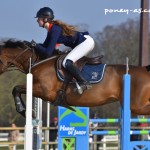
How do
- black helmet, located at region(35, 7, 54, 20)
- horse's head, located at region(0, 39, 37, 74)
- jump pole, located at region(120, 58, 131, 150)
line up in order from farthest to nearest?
horse's head, located at region(0, 39, 37, 74), black helmet, located at region(35, 7, 54, 20), jump pole, located at region(120, 58, 131, 150)

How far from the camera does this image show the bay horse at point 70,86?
7.40 metres

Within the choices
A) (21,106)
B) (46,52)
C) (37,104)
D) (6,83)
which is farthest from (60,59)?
(6,83)

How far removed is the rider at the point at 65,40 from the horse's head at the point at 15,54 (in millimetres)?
210

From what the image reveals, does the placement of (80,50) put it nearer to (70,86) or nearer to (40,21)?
(70,86)

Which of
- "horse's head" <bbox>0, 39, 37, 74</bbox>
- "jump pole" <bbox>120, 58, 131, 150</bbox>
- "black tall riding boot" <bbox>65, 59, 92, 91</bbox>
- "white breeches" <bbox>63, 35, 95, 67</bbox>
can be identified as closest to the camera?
"jump pole" <bbox>120, 58, 131, 150</bbox>

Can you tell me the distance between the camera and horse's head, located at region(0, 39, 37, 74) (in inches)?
298

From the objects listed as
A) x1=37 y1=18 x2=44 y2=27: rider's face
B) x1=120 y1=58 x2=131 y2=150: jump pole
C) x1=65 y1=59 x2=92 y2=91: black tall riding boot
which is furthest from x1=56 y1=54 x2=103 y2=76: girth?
x1=120 y1=58 x2=131 y2=150: jump pole

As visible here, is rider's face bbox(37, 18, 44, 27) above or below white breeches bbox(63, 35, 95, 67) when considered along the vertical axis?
above

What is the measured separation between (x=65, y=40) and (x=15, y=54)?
2.62 ft

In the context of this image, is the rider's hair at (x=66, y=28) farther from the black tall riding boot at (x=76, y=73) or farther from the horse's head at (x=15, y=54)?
the horse's head at (x=15, y=54)

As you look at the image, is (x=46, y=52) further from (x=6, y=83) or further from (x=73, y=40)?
(x=6, y=83)

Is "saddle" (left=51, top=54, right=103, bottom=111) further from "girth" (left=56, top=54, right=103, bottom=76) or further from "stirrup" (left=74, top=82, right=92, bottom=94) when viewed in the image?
"stirrup" (left=74, top=82, right=92, bottom=94)

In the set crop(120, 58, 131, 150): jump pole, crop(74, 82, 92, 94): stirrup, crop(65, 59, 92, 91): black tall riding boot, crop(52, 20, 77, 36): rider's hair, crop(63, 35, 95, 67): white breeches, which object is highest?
crop(52, 20, 77, 36): rider's hair

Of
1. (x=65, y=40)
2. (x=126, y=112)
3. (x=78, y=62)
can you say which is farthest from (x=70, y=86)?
(x=126, y=112)
